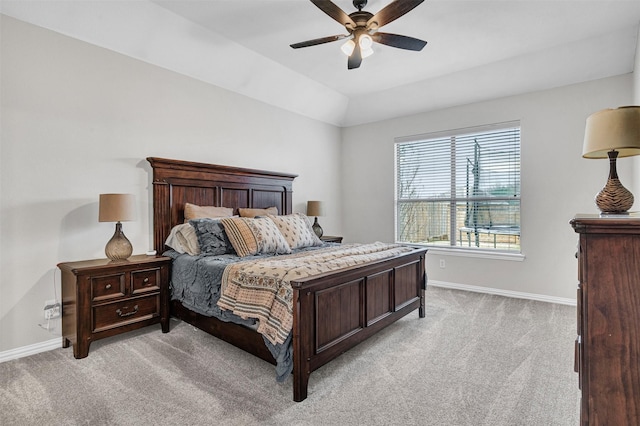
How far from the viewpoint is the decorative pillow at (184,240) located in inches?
122

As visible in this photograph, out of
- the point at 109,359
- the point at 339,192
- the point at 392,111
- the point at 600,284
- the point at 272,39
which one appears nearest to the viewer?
the point at 600,284

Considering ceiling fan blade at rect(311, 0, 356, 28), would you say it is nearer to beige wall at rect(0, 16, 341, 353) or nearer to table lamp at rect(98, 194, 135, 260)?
beige wall at rect(0, 16, 341, 353)

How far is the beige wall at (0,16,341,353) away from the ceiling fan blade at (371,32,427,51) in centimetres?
216

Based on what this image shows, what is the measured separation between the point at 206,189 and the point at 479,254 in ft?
12.0

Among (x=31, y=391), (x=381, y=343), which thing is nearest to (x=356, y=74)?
(x=381, y=343)

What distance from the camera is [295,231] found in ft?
11.9

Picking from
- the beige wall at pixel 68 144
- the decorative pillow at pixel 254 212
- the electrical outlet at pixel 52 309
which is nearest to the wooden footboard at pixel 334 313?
the electrical outlet at pixel 52 309

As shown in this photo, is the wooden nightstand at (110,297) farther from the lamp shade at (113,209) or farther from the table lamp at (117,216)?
the lamp shade at (113,209)

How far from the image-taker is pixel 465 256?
461 centimetres

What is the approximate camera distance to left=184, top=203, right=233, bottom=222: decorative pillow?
11.5 ft

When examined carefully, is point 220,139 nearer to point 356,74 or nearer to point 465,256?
point 356,74

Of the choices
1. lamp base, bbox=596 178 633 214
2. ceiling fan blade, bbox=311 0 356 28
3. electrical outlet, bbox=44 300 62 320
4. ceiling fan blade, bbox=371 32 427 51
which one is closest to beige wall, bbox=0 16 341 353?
electrical outlet, bbox=44 300 62 320

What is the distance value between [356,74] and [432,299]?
308cm

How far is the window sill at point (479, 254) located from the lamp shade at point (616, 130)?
2879 millimetres
